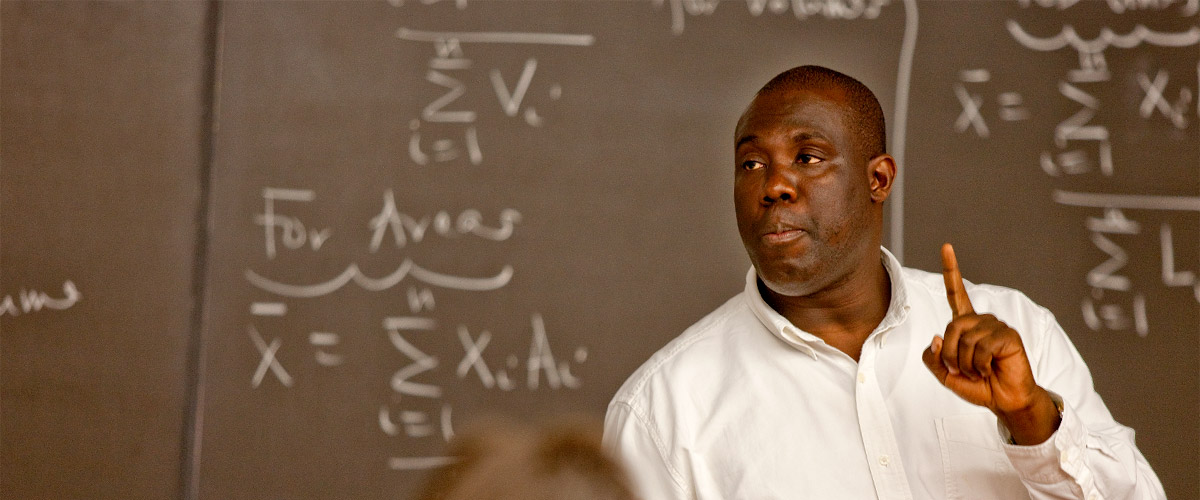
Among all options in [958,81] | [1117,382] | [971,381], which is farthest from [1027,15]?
[971,381]

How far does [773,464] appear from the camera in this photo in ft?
4.51

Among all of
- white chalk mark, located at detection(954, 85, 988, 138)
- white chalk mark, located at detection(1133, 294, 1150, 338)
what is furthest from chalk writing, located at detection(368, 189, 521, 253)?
white chalk mark, located at detection(1133, 294, 1150, 338)

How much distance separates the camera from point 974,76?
209 centimetres

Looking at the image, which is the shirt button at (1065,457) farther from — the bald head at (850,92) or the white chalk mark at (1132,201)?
the white chalk mark at (1132,201)

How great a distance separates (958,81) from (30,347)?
2158mm

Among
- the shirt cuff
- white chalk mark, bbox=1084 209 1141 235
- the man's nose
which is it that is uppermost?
the man's nose

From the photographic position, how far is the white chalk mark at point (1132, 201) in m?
2.06

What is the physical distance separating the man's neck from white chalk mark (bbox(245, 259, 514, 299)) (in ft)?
2.54

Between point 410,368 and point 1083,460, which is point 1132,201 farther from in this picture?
point 410,368

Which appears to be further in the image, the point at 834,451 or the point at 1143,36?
the point at 1143,36

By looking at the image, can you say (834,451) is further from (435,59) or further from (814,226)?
(435,59)

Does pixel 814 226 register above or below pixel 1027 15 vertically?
below

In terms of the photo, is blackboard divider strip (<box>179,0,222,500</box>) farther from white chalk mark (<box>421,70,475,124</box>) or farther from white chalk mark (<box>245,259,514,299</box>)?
white chalk mark (<box>421,70,475,124</box>)

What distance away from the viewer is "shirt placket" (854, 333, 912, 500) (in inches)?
52.9
